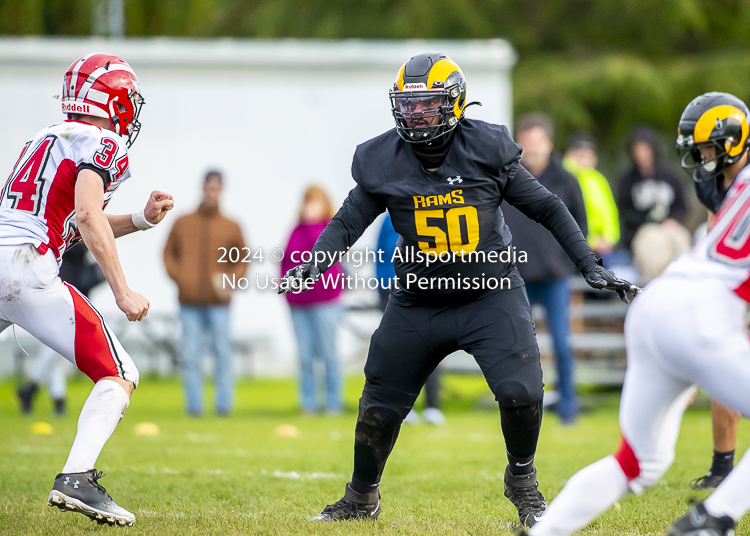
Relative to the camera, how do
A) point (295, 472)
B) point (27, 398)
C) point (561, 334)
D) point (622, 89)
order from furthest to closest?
point (622, 89) < point (27, 398) < point (561, 334) < point (295, 472)

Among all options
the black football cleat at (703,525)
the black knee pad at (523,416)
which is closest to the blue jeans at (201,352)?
the black knee pad at (523,416)

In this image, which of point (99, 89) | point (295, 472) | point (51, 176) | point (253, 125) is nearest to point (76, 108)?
point (99, 89)

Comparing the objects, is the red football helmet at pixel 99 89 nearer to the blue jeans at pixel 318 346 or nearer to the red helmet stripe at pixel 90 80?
the red helmet stripe at pixel 90 80

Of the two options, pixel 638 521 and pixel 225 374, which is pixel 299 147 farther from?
pixel 638 521

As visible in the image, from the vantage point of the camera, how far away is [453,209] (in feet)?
14.1

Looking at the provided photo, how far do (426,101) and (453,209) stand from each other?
52 centimetres

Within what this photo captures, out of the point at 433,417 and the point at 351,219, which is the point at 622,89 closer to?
the point at 433,417

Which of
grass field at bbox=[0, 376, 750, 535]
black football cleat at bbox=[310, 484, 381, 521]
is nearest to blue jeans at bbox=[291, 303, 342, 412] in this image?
grass field at bbox=[0, 376, 750, 535]

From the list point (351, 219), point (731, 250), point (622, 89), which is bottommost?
point (731, 250)

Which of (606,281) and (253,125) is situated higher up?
(253,125)

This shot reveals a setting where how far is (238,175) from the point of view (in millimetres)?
12141

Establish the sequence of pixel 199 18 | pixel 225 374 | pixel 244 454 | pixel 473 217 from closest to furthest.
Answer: pixel 473 217, pixel 244 454, pixel 225 374, pixel 199 18

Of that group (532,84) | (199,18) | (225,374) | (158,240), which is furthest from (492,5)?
(225,374)

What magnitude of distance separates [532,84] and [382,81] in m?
6.86
